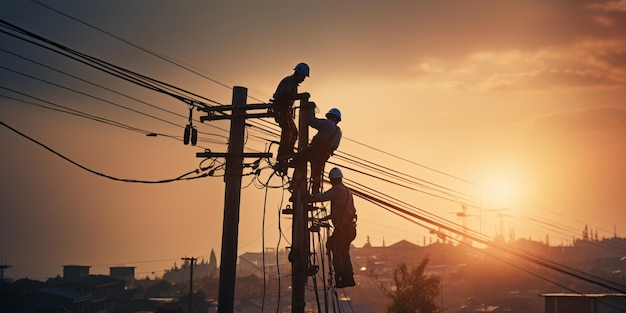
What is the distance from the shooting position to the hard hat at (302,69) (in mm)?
18484

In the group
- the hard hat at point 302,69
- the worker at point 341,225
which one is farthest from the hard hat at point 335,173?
the hard hat at point 302,69

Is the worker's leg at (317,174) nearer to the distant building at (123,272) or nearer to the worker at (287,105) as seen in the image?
the worker at (287,105)

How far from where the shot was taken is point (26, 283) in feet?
306

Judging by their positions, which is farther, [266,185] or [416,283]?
[416,283]

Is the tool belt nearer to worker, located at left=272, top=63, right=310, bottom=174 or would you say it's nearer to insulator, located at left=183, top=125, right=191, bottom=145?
worker, located at left=272, top=63, right=310, bottom=174

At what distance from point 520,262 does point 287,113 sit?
16121 cm

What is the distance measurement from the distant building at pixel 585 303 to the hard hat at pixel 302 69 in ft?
120

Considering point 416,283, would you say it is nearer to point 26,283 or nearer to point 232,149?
point 26,283

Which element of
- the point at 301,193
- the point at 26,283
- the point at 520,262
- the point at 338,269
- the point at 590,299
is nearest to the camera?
the point at 301,193

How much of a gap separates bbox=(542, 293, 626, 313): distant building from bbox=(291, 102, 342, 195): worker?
35323 millimetres

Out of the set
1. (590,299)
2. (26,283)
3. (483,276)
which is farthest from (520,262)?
(590,299)

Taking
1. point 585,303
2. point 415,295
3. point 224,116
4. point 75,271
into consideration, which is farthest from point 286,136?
point 75,271

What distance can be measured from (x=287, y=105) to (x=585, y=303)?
3765 centimetres

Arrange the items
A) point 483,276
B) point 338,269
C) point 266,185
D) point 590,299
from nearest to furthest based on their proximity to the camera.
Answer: point 338,269 → point 266,185 → point 590,299 → point 483,276
